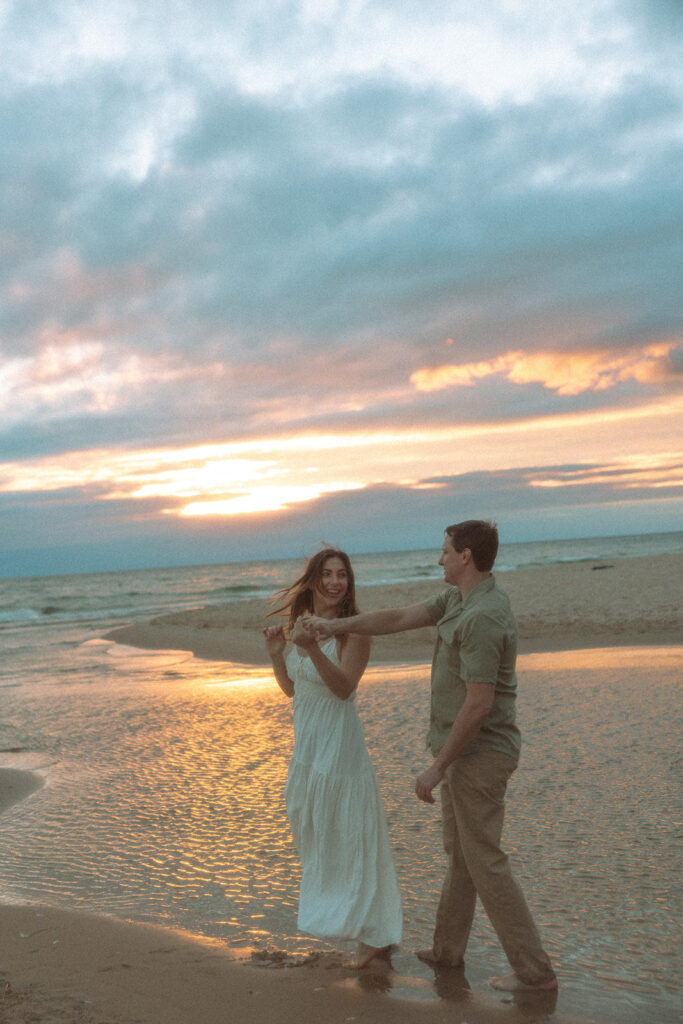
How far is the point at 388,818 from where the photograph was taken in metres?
6.46

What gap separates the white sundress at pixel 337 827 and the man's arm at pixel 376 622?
12.1 inches

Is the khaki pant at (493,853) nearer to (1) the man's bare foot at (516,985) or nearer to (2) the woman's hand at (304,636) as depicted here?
(1) the man's bare foot at (516,985)

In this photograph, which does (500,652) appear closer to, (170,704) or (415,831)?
(415,831)

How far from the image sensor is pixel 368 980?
13.2 feet

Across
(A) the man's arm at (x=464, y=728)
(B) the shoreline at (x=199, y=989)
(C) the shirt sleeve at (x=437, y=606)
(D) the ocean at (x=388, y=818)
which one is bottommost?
(D) the ocean at (x=388, y=818)


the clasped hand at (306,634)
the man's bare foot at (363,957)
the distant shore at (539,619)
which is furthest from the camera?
the distant shore at (539,619)

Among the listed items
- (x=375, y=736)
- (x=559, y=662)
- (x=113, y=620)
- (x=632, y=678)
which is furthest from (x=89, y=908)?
(x=113, y=620)

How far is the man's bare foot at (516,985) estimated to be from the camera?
3.83 meters

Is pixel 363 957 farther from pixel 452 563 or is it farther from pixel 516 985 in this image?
pixel 452 563

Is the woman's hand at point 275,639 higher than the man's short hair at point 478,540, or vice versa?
the man's short hair at point 478,540

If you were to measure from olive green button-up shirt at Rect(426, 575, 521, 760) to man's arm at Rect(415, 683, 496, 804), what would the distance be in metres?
0.04

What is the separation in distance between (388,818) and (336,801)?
99.8 inches

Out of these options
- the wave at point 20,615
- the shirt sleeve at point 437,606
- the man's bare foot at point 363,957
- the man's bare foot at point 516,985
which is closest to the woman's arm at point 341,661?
the shirt sleeve at point 437,606

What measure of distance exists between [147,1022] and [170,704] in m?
8.75
